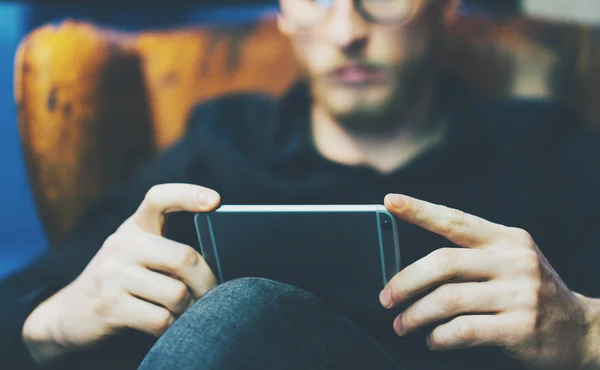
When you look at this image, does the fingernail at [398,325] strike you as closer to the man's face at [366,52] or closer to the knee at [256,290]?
the knee at [256,290]

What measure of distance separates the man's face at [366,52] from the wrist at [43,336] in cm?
45

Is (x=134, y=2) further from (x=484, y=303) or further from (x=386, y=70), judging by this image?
(x=484, y=303)

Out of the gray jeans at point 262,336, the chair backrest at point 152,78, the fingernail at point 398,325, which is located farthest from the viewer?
the chair backrest at point 152,78

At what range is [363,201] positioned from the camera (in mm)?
664

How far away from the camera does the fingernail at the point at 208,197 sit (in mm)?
466

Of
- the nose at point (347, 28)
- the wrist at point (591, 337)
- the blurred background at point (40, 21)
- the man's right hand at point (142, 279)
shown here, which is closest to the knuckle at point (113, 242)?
the man's right hand at point (142, 279)

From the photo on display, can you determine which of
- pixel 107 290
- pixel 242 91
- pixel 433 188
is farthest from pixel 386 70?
pixel 107 290

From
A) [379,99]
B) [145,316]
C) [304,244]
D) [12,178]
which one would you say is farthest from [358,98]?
[12,178]

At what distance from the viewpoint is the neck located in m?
0.72

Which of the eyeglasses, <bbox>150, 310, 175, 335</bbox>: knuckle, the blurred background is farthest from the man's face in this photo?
<bbox>150, 310, 175, 335</bbox>: knuckle

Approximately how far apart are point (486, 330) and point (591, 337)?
14 centimetres

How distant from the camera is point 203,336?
1.25 ft

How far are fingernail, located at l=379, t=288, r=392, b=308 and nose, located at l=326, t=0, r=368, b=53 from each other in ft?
1.10

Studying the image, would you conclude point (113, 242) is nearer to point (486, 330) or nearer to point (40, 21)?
point (486, 330)
